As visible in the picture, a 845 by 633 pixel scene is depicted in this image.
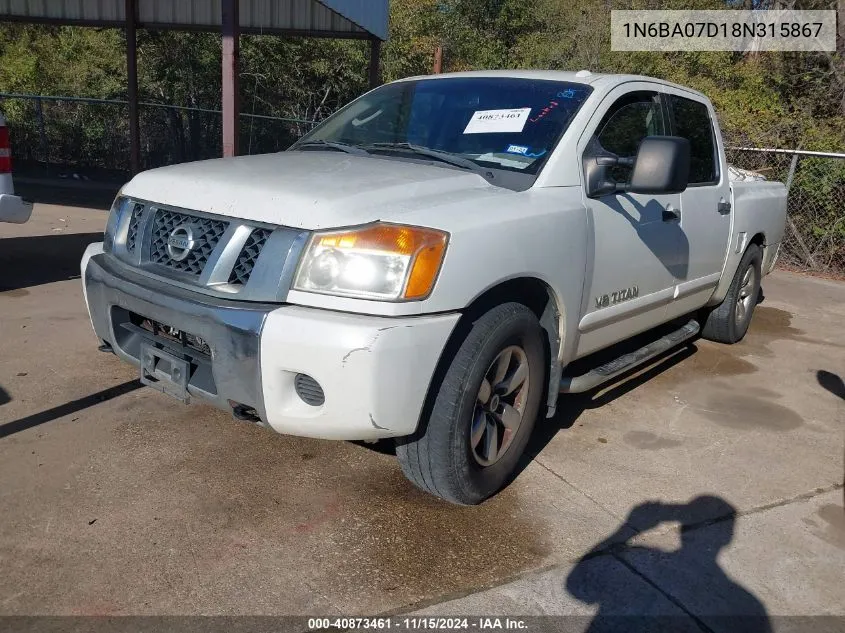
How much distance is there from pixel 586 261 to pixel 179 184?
1.84 meters

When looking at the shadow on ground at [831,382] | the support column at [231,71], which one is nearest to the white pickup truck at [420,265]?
the shadow on ground at [831,382]

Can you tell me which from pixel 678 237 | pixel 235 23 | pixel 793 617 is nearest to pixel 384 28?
pixel 235 23

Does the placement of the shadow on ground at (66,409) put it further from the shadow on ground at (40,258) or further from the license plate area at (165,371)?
the shadow on ground at (40,258)

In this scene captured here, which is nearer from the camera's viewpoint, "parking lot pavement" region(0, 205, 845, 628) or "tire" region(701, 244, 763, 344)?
"parking lot pavement" region(0, 205, 845, 628)

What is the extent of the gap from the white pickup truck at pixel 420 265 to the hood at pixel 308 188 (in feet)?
0.04

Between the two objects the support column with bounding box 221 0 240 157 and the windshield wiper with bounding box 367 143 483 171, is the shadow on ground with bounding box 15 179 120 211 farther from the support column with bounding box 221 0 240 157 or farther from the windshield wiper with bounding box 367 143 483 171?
the windshield wiper with bounding box 367 143 483 171

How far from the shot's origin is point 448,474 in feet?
10.0

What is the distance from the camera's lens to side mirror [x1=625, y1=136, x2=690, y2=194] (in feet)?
11.4

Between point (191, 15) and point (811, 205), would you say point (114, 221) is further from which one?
point (191, 15)

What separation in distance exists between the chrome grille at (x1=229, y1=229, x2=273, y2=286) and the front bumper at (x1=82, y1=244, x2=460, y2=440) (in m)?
0.11

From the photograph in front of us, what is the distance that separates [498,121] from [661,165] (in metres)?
0.82

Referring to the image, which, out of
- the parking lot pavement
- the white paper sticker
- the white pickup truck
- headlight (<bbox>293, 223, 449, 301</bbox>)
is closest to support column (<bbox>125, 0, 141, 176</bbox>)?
the parking lot pavement

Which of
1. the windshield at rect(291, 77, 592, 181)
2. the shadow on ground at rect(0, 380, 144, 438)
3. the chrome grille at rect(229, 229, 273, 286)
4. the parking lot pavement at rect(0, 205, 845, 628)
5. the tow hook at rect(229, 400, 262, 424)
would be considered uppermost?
the windshield at rect(291, 77, 592, 181)

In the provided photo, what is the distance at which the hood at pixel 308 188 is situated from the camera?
280 centimetres
